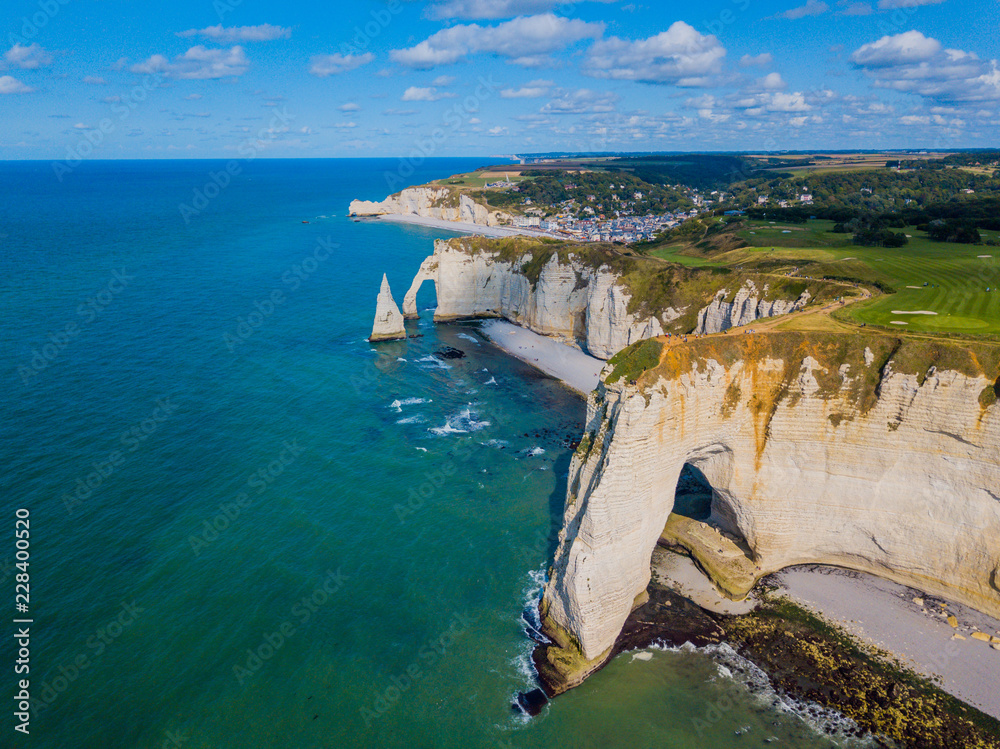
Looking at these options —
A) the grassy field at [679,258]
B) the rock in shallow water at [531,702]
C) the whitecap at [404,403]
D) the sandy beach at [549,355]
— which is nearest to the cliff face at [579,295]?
the sandy beach at [549,355]

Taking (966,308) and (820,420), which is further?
(966,308)

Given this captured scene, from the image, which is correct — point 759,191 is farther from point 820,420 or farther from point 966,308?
point 820,420

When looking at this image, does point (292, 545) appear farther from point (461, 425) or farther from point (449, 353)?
point (449, 353)

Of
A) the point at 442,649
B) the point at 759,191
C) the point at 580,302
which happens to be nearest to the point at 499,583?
the point at 442,649

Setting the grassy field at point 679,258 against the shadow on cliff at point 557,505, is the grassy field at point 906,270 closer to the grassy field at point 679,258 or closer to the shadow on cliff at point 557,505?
the grassy field at point 679,258

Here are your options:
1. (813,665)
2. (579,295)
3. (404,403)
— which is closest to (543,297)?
(579,295)

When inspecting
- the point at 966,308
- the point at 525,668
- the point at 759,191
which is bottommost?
the point at 525,668

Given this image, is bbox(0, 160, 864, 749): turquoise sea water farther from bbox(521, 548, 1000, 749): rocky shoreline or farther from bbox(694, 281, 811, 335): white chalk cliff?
bbox(694, 281, 811, 335): white chalk cliff
